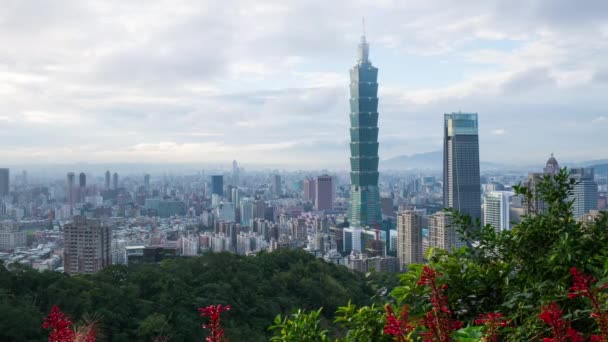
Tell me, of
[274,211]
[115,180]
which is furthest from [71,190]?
[274,211]

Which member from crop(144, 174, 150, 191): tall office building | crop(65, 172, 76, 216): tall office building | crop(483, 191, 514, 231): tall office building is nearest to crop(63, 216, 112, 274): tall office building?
crop(483, 191, 514, 231): tall office building

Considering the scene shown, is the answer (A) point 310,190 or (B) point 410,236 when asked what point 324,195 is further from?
(B) point 410,236

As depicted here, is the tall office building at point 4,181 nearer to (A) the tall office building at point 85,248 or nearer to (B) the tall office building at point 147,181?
(B) the tall office building at point 147,181

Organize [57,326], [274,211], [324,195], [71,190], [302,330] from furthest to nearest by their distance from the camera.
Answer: [324,195], [274,211], [71,190], [302,330], [57,326]

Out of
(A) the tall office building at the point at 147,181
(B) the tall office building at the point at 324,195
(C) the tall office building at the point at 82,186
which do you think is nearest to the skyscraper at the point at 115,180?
(A) the tall office building at the point at 147,181

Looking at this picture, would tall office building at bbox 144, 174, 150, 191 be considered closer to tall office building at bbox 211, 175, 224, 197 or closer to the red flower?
tall office building at bbox 211, 175, 224, 197

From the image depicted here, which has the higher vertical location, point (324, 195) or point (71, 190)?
point (71, 190)
